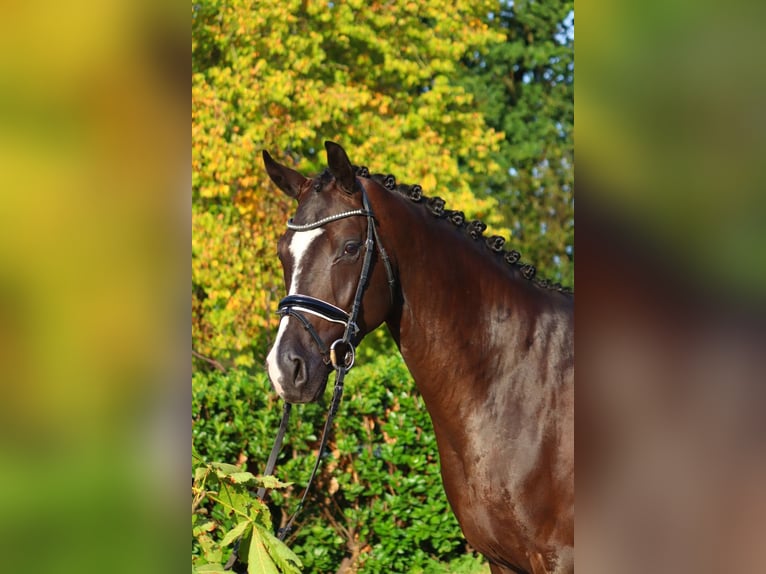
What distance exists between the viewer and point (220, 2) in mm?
8180

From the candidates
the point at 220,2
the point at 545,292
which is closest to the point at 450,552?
the point at 545,292

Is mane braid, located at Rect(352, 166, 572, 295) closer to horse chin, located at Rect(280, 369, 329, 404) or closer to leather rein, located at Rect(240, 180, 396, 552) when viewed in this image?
leather rein, located at Rect(240, 180, 396, 552)

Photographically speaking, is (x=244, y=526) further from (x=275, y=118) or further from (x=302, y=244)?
(x=275, y=118)

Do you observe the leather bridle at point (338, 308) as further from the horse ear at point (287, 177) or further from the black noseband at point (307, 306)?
the horse ear at point (287, 177)

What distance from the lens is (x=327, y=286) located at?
2951mm

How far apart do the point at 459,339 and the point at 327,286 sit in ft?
1.69

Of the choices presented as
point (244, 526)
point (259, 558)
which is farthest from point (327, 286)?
point (259, 558)

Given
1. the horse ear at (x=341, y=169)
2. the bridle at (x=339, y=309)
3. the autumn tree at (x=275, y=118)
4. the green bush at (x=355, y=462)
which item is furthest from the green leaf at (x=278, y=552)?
the autumn tree at (x=275, y=118)

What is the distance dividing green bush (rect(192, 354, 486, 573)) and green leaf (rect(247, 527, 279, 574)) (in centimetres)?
331

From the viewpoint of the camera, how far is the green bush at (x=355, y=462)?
5535 millimetres

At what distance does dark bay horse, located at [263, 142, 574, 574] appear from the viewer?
2.89 m

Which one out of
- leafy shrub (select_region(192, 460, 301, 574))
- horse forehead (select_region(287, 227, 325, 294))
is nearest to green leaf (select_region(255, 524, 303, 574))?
leafy shrub (select_region(192, 460, 301, 574))
